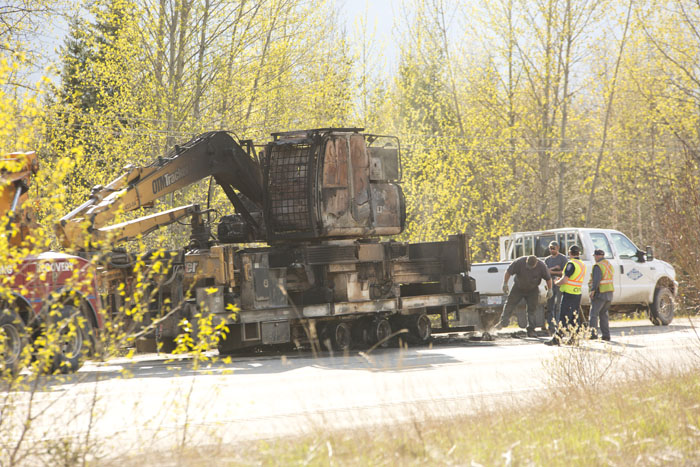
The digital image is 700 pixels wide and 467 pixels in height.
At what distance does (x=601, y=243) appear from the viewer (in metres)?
23.9

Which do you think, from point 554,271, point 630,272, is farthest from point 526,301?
point 630,272

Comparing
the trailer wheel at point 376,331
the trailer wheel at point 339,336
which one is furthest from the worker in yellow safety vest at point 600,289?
the trailer wheel at point 339,336

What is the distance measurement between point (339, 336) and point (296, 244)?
2.04 meters

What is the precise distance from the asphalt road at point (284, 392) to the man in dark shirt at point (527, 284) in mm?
2162

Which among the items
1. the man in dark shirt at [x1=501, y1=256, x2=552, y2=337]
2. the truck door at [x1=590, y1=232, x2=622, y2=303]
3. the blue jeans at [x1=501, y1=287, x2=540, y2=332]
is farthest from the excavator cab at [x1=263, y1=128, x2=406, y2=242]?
the truck door at [x1=590, y1=232, x2=622, y2=303]

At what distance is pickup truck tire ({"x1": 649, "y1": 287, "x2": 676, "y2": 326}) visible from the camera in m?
25.0

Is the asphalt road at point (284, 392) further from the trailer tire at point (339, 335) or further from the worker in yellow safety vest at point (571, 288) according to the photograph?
the worker in yellow safety vest at point (571, 288)

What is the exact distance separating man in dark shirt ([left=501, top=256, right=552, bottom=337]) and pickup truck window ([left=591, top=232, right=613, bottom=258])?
280 centimetres

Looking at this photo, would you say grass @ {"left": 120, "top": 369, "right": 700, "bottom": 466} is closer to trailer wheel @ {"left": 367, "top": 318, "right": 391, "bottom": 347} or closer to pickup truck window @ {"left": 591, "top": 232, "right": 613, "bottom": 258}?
trailer wheel @ {"left": 367, "top": 318, "right": 391, "bottom": 347}

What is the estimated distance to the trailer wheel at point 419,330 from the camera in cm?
1994

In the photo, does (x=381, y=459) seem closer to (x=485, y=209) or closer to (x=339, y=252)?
(x=339, y=252)

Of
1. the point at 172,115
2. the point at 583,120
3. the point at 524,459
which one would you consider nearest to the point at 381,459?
the point at 524,459

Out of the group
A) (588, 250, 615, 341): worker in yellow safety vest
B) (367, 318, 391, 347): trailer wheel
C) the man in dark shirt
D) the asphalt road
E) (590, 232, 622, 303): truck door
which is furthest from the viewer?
(590, 232, 622, 303): truck door

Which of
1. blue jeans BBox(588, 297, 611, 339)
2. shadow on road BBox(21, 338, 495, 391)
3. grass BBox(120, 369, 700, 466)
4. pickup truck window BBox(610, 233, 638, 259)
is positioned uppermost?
pickup truck window BBox(610, 233, 638, 259)
